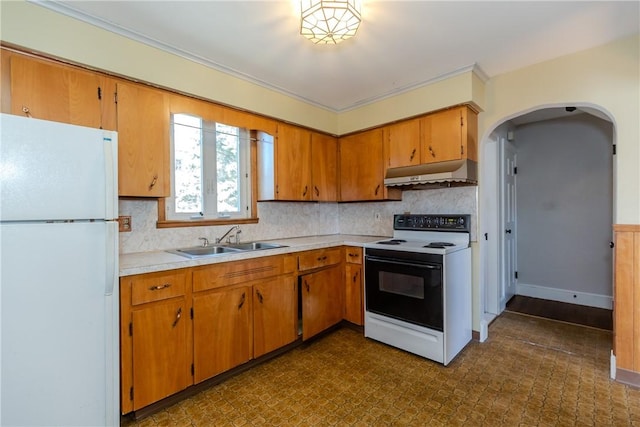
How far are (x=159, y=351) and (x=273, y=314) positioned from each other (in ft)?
2.91

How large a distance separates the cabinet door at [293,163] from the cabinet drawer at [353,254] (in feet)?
2.43

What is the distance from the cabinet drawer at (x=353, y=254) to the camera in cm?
305

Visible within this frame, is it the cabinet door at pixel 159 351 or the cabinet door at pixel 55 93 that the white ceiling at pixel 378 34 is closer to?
the cabinet door at pixel 55 93

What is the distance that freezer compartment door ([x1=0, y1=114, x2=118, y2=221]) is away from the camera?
1.33m

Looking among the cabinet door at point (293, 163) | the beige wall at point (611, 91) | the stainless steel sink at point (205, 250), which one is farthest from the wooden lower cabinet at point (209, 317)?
the beige wall at point (611, 91)

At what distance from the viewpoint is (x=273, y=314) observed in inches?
98.0

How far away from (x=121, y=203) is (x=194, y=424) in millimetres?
1632

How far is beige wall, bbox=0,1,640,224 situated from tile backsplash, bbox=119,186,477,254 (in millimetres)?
784

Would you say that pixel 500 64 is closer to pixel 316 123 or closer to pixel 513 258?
pixel 316 123

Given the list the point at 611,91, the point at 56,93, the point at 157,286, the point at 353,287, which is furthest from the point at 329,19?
the point at 353,287

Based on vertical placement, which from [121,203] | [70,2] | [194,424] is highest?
[70,2]

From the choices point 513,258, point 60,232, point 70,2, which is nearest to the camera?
point 60,232

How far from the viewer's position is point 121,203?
2.25m

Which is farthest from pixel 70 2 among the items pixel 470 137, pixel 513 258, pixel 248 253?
pixel 513 258
